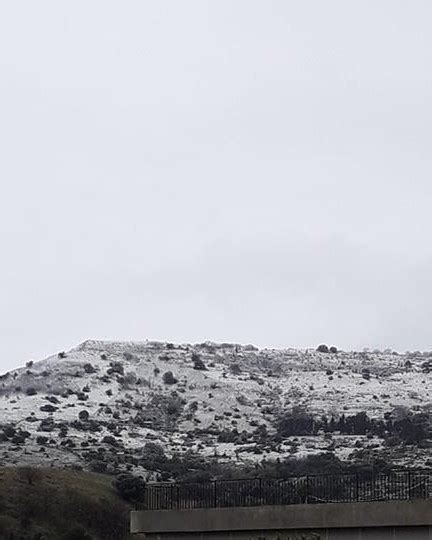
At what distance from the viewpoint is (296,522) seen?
25.5 m

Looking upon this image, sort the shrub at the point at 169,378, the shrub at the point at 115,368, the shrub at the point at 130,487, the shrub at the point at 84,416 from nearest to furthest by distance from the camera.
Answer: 1. the shrub at the point at 130,487
2. the shrub at the point at 84,416
3. the shrub at the point at 169,378
4. the shrub at the point at 115,368

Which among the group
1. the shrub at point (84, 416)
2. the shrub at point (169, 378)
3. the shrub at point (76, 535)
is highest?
the shrub at point (169, 378)

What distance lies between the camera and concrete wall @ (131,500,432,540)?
2358 centimetres

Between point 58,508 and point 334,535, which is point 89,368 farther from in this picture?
point 334,535

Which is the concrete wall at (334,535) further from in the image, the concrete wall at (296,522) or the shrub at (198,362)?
the shrub at (198,362)

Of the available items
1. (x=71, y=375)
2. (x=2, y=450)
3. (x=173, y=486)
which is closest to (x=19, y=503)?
(x=2, y=450)

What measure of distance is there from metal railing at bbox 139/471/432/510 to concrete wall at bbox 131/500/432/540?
0.36m

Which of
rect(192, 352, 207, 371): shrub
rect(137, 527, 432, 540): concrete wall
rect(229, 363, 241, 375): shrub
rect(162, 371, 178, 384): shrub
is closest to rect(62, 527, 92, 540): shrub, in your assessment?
rect(137, 527, 432, 540): concrete wall

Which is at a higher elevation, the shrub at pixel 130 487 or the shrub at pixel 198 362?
the shrub at pixel 198 362

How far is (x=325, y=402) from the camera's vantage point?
3880 inches

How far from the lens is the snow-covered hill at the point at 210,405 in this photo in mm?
85062

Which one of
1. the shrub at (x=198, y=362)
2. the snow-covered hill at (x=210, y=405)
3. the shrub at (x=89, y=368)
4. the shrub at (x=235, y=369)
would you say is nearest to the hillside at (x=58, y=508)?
the snow-covered hill at (x=210, y=405)

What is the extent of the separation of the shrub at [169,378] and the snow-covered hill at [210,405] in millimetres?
119

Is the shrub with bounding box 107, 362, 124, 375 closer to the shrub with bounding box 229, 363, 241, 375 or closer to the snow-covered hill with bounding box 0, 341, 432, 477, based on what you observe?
the snow-covered hill with bounding box 0, 341, 432, 477
